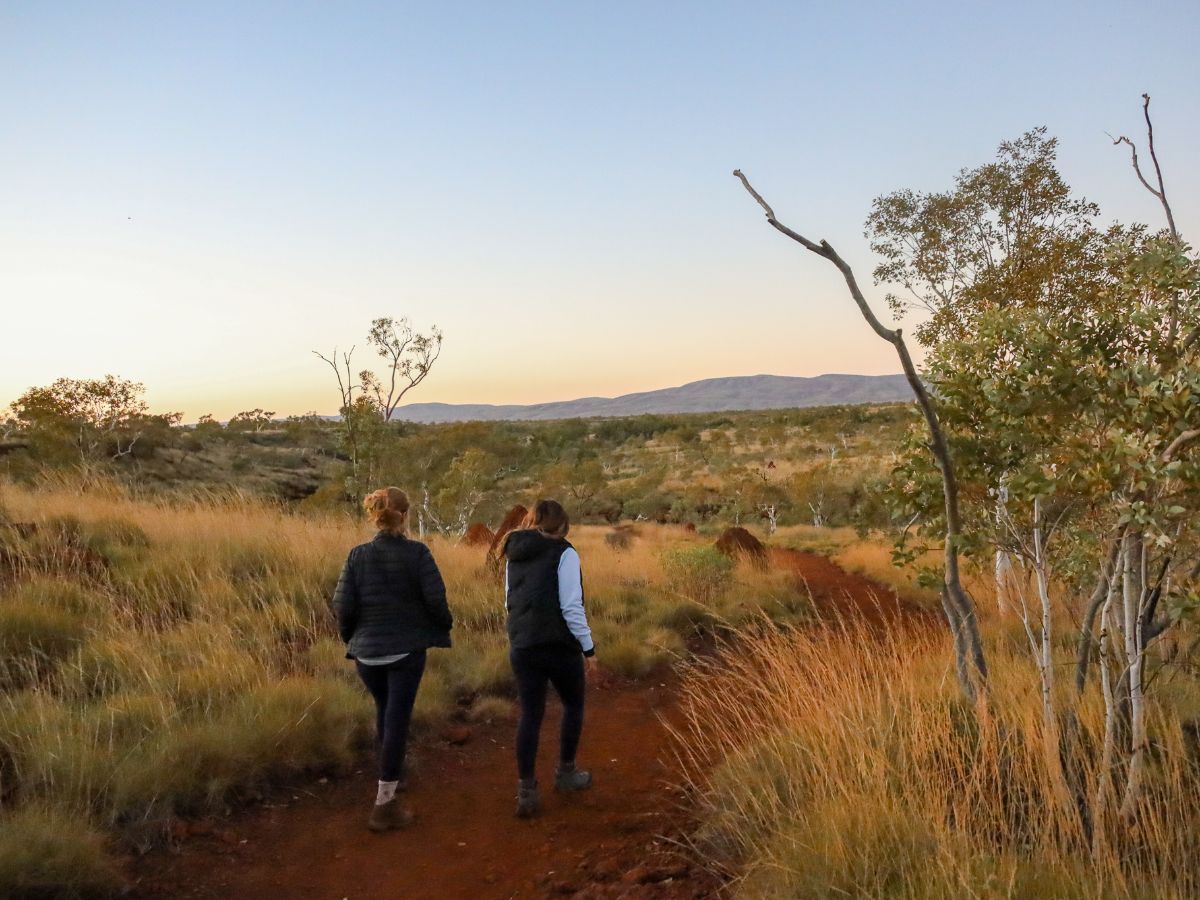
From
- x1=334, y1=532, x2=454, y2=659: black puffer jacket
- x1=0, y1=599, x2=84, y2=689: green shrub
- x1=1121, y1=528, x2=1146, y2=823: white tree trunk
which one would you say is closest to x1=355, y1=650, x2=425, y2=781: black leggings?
x1=334, y1=532, x2=454, y2=659: black puffer jacket

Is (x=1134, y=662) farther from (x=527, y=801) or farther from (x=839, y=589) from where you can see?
(x=839, y=589)

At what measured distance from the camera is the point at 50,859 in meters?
3.76

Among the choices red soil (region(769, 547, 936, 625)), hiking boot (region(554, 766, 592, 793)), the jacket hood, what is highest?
the jacket hood

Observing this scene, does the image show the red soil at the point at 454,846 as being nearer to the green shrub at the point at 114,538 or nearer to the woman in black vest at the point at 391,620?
the woman in black vest at the point at 391,620

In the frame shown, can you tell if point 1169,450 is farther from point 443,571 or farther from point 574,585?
point 443,571

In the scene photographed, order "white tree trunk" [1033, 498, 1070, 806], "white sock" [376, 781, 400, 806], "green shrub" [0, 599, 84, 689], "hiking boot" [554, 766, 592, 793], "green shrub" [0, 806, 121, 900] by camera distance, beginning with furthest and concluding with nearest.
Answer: "green shrub" [0, 599, 84, 689] < "hiking boot" [554, 766, 592, 793] < "white sock" [376, 781, 400, 806] < "green shrub" [0, 806, 121, 900] < "white tree trunk" [1033, 498, 1070, 806]

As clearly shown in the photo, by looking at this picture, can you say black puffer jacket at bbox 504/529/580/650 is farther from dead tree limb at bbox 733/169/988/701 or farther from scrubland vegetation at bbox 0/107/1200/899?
dead tree limb at bbox 733/169/988/701

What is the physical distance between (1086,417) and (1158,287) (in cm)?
63

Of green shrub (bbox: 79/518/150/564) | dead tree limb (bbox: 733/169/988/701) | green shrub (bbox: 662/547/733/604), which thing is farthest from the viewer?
green shrub (bbox: 662/547/733/604)

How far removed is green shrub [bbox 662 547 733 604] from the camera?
11922 millimetres

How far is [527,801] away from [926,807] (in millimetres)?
2453

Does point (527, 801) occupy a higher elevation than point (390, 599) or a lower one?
lower

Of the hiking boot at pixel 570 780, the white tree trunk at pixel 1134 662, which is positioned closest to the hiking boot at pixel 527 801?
the hiking boot at pixel 570 780

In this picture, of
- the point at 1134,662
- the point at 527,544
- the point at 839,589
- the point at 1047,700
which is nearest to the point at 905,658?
the point at 1047,700
